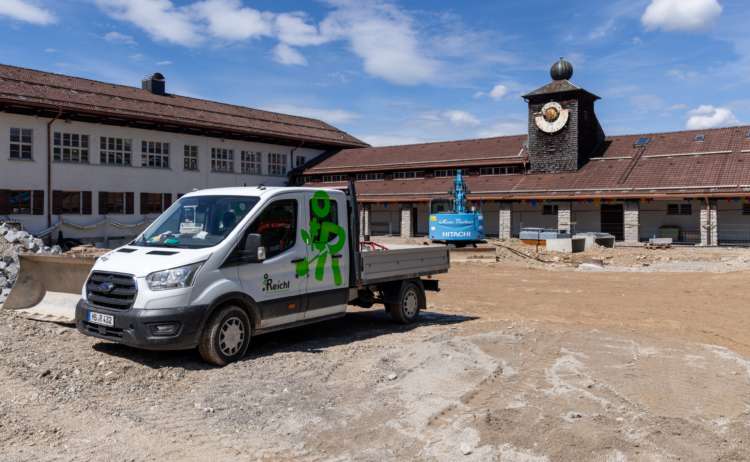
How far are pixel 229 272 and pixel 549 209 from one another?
32066mm

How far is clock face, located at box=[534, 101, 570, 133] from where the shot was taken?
1524 inches

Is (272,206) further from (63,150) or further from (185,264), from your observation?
(63,150)

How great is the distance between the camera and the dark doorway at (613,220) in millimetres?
35500

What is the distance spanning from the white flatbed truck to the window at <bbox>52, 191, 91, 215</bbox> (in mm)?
25407

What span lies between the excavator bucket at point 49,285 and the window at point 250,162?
32234 mm

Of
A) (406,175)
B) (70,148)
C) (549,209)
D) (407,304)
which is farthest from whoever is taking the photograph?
(406,175)

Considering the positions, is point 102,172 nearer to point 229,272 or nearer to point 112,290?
point 112,290

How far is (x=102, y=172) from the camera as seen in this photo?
32656 mm

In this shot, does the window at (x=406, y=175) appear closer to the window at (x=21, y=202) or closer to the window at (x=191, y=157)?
the window at (x=191, y=157)

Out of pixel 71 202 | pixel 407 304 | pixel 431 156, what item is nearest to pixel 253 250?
pixel 407 304

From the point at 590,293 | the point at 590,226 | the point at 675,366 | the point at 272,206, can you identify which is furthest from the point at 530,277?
the point at 590,226

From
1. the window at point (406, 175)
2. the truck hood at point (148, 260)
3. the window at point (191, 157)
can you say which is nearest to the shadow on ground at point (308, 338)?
the truck hood at point (148, 260)

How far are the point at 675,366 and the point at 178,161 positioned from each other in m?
33.5

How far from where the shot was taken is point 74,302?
9.31 metres
